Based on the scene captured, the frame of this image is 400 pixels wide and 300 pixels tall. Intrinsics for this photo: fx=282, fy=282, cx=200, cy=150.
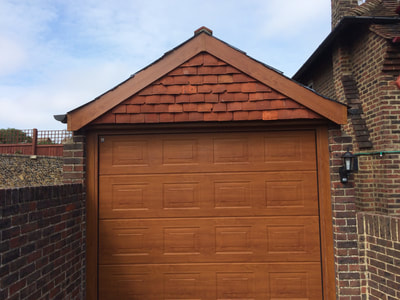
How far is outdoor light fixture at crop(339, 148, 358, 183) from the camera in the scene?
361cm

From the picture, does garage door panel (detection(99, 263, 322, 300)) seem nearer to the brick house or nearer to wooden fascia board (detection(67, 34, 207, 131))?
the brick house

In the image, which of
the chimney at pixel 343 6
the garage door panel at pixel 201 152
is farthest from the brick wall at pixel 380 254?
the chimney at pixel 343 6

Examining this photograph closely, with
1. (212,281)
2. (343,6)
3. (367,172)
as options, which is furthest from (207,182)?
(343,6)

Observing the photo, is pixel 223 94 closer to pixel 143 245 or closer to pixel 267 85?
pixel 267 85

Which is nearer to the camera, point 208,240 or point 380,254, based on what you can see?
point 380,254

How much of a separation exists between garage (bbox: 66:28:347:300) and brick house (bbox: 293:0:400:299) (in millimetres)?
272

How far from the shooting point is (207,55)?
3.95 meters

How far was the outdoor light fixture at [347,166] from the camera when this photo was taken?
11.8ft

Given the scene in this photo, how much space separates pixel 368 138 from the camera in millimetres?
5809

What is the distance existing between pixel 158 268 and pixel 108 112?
224 centimetres

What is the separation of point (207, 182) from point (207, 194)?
0.17m

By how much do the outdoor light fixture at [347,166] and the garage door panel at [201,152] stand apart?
53cm

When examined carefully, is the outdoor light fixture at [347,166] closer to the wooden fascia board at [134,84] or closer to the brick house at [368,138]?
the brick house at [368,138]

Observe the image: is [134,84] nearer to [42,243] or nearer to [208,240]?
[42,243]
